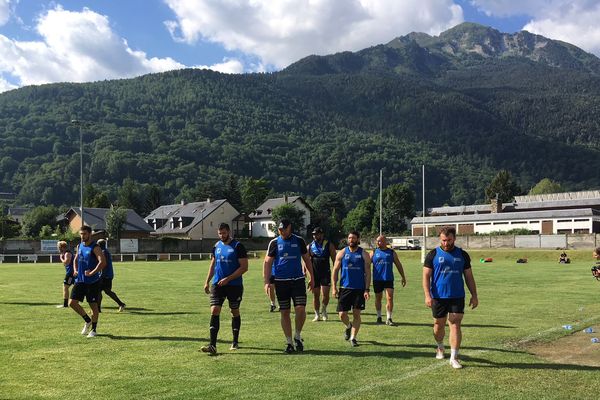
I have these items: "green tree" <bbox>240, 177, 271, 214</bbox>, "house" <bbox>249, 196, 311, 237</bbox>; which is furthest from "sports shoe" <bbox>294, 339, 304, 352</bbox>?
"green tree" <bbox>240, 177, 271, 214</bbox>

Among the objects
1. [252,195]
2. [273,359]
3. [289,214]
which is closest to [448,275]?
[273,359]

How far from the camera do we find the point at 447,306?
864 centimetres

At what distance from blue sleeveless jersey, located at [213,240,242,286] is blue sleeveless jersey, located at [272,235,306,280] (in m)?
0.70

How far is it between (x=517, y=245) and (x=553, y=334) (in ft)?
200

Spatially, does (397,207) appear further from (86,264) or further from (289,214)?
(86,264)

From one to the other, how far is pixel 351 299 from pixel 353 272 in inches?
19.8

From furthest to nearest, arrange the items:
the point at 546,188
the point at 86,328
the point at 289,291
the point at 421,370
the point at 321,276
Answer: the point at 546,188 < the point at 321,276 < the point at 86,328 < the point at 289,291 < the point at 421,370

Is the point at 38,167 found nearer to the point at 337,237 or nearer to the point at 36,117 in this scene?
the point at 36,117

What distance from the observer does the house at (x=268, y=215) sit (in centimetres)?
10800

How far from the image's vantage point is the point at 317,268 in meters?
13.8

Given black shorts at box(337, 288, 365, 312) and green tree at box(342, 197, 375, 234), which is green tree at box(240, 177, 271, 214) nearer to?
green tree at box(342, 197, 375, 234)

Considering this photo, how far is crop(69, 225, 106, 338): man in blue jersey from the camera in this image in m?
11.7

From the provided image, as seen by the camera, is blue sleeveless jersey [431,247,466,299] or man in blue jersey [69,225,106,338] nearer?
blue sleeveless jersey [431,247,466,299]

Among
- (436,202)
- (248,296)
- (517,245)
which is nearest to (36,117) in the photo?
(436,202)
